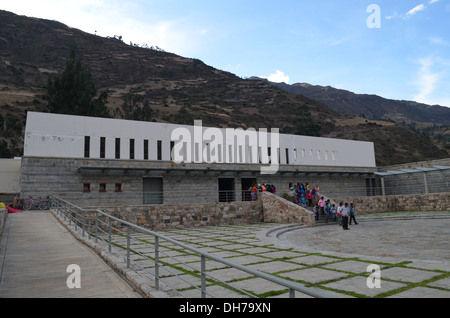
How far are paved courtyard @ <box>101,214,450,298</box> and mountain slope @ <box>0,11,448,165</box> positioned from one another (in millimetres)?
39856

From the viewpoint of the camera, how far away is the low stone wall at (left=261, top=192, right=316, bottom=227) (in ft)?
55.9

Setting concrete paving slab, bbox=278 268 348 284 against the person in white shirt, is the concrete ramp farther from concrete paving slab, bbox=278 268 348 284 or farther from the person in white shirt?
the person in white shirt

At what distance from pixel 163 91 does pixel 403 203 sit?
63803 millimetres

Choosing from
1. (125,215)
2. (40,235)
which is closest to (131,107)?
(125,215)

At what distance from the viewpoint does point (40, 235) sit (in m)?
9.84

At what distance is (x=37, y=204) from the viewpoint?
1769 cm

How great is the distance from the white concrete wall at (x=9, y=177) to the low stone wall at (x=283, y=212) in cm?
1905

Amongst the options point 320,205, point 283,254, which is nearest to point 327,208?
point 320,205

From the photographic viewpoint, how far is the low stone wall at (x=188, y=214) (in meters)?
16.0

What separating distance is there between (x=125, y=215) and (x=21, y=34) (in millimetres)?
98529

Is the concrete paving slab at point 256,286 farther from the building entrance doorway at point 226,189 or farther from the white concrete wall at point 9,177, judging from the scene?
the white concrete wall at point 9,177

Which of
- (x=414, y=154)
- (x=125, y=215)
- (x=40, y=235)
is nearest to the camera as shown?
(x=40, y=235)

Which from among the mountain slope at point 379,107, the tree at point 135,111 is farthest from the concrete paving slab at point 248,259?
the mountain slope at point 379,107

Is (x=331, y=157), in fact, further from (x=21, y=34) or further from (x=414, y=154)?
(x=21, y=34)
